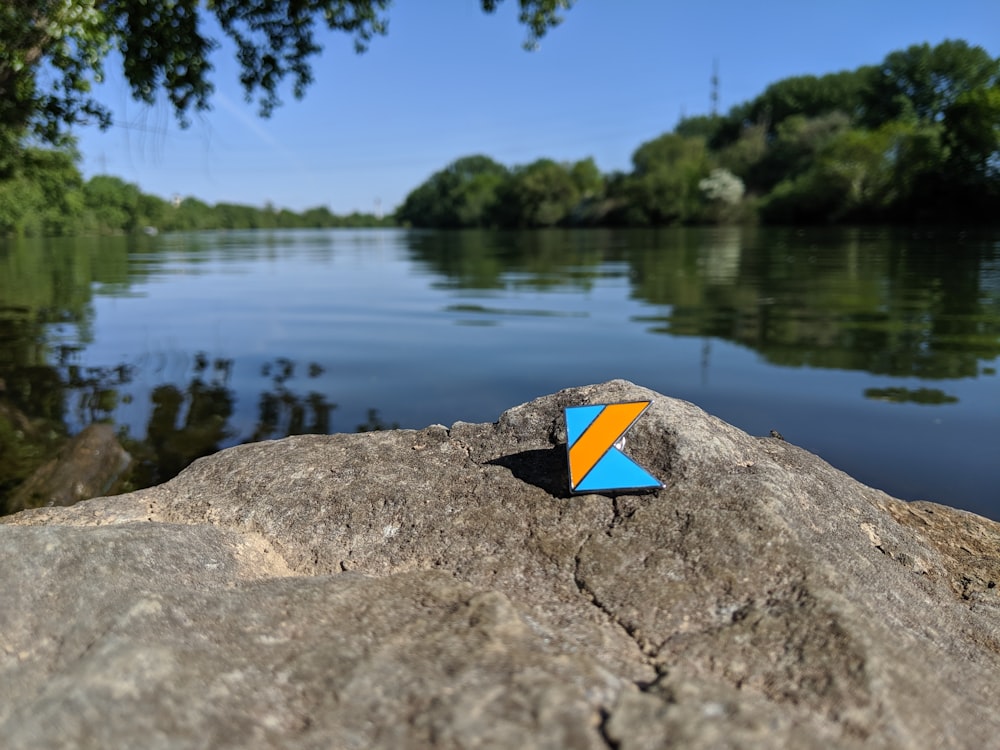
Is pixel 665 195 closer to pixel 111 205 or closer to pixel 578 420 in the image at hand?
pixel 578 420

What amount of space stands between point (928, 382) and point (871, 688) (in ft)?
28.0

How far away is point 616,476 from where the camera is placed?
3328mm

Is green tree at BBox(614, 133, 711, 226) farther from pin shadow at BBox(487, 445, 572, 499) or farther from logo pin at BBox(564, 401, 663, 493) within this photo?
logo pin at BBox(564, 401, 663, 493)

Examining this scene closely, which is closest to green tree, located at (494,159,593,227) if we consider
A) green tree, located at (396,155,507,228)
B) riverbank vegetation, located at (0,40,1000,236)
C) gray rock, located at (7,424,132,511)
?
riverbank vegetation, located at (0,40,1000,236)

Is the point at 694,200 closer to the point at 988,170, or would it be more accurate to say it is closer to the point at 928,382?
the point at 988,170

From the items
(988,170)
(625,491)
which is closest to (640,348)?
(625,491)

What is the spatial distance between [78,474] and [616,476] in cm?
539

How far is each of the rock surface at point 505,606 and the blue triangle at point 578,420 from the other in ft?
0.85

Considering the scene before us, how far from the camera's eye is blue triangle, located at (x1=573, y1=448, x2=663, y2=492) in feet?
10.7

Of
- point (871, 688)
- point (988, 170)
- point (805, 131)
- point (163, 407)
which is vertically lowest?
point (163, 407)

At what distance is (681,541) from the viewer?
2.93 metres

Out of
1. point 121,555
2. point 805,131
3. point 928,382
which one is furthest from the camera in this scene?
point 805,131

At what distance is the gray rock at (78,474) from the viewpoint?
20.7 feet

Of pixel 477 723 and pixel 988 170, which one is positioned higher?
pixel 988 170
